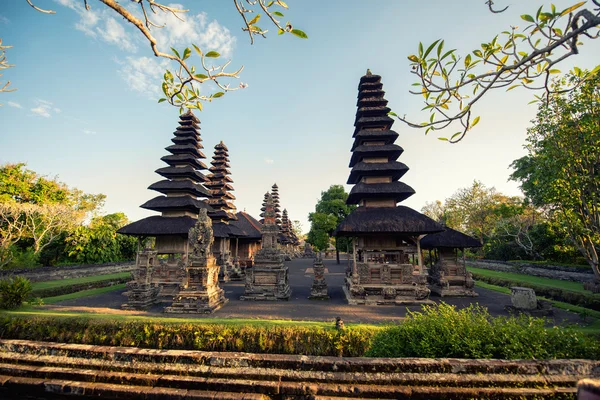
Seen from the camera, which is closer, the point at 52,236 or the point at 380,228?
the point at 380,228

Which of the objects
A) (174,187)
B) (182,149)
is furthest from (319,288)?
(182,149)

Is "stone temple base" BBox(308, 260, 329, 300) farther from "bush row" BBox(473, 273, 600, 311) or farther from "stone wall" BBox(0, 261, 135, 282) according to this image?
"stone wall" BBox(0, 261, 135, 282)

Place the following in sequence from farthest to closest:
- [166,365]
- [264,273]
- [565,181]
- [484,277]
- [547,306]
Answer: [484,277] → [264,273] → [565,181] → [547,306] → [166,365]

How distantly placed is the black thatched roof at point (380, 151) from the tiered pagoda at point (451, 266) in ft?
16.9

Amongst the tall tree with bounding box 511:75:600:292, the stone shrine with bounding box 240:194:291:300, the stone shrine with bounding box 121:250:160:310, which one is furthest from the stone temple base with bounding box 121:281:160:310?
the tall tree with bounding box 511:75:600:292

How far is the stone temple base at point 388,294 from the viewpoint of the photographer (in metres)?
12.1

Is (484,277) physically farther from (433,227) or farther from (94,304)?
(94,304)

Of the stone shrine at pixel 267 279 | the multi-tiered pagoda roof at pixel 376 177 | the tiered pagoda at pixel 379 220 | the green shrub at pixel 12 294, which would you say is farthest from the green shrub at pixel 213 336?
the stone shrine at pixel 267 279

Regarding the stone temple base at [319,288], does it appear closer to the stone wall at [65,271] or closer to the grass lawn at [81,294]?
the grass lawn at [81,294]

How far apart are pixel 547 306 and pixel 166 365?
517 inches

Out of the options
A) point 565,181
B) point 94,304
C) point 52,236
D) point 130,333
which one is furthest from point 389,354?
point 52,236

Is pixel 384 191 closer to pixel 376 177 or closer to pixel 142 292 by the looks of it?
pixel 376 177

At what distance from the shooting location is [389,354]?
17.7 ft

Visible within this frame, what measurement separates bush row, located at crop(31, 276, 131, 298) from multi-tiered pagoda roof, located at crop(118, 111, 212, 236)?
4237mm
